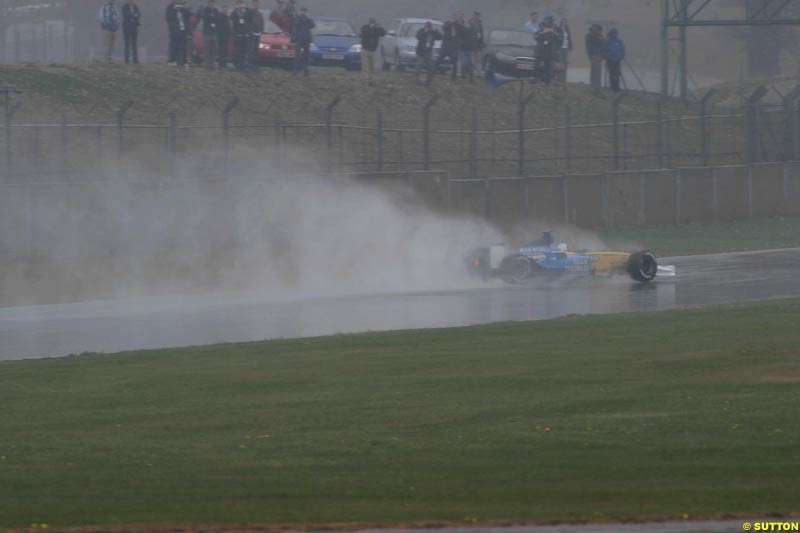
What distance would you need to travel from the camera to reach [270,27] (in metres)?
38.0

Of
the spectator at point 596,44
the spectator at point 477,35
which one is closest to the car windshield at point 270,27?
the spectator at point 477,35

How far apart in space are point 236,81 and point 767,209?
1413 centimetres

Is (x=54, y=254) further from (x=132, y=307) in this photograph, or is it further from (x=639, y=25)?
(x=639, y=25)

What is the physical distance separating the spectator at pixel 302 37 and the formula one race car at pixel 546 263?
15020 mm

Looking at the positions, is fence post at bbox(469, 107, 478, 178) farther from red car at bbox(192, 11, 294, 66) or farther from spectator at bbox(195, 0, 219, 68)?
red car at bbox(192, 11, 294, 66)

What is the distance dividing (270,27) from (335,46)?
2.29 m

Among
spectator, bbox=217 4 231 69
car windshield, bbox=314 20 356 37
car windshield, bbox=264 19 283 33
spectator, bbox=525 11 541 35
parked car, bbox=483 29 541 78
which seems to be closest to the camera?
spectator, bbox=217 4 231 69

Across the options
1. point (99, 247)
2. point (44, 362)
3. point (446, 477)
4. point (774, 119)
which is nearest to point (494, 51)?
point (774, 119)

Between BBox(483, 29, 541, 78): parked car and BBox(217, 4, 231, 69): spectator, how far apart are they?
8113 millimetres

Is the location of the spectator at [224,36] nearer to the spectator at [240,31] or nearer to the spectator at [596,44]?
the spectator at [240,31]

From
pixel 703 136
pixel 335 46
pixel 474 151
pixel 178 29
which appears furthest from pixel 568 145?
pixel 178 29

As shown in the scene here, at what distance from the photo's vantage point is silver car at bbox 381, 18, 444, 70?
4066cm

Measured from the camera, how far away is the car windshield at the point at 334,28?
39469 mm

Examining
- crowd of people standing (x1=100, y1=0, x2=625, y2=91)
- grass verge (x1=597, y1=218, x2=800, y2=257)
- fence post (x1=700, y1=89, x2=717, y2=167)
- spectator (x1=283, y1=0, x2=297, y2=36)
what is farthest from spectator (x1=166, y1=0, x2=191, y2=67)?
fence post (x1=700, y1=89, x2=717, y2=167)
